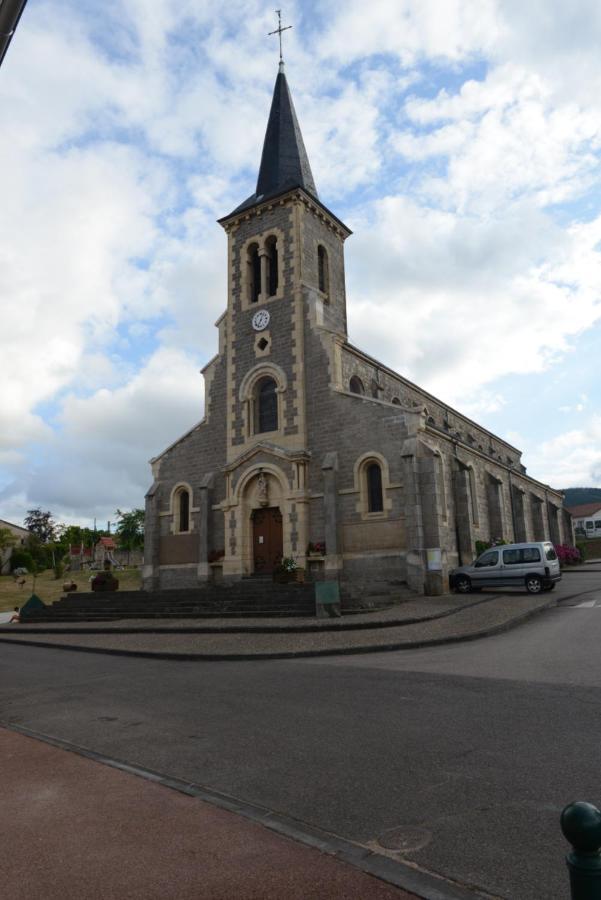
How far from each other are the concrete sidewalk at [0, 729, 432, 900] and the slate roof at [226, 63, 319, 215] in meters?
26.8

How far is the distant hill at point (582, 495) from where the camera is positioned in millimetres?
170875

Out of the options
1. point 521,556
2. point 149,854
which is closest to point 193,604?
point 521,556

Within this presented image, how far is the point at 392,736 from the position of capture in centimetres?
610

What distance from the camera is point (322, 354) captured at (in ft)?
82.7

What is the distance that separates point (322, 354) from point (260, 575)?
359 inches

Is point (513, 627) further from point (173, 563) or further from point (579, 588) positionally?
point (173, 563)

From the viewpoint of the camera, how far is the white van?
2112 cm

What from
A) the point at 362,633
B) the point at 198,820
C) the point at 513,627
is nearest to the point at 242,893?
the point at 198,820

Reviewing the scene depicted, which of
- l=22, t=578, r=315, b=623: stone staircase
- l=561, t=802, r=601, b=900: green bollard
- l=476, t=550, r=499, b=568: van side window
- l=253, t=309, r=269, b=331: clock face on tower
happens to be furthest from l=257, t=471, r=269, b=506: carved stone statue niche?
l=561, t=802, r=601, b=900: green bollard

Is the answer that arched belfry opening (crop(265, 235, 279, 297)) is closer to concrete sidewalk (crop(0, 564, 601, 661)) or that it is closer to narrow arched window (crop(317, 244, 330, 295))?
narrow arched window (crop(317, 244, 330, 295))

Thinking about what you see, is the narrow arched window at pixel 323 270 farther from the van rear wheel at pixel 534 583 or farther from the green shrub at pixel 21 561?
the green shrub at pixel 21 561

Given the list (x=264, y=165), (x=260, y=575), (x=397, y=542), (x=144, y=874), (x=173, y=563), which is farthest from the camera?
(x=264, y=165)

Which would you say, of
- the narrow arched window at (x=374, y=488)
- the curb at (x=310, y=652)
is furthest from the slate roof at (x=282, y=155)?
the curb at (x=310, y=652)

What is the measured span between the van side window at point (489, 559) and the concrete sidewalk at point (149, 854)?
18.4 m
